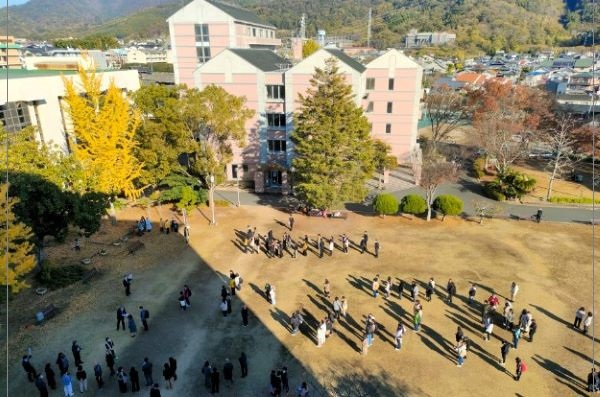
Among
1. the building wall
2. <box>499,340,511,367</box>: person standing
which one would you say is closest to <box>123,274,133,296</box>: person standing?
the building wall

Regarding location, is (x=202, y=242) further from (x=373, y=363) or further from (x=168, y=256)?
(x=373, y=363)

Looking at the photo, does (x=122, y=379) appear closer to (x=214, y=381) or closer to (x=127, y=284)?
(x=214, y=381)

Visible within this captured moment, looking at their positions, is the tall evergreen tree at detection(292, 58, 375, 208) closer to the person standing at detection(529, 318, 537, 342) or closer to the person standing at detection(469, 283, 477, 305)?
the person standing at detection(469, 283, 477, 305)

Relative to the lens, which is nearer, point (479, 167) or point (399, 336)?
point (399, 336)

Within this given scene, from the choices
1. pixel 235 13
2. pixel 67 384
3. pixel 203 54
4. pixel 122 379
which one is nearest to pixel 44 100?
pixel 203 54

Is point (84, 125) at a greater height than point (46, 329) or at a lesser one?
greater

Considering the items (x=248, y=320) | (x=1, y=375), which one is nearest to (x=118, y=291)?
(x=1, y=375)
